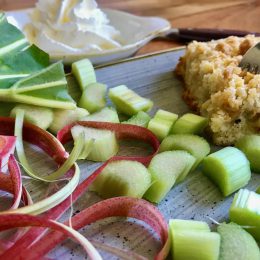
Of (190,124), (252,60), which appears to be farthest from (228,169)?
(252,60)

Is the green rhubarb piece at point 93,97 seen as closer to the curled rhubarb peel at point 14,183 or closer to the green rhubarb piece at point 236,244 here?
the curled rhubarb peel at point 14,183

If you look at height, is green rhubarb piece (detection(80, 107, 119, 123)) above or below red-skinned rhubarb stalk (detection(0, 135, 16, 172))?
below

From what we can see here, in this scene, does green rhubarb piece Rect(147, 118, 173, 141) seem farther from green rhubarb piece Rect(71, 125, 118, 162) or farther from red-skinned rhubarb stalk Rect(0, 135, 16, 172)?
red-skinned rhubarb stalk Rect(0, 135, 16, 172)

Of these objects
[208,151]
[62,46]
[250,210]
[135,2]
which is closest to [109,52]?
[62,46]

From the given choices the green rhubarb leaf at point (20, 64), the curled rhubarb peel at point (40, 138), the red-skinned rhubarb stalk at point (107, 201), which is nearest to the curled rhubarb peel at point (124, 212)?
the red-skinned rhubarb stalk at point (107, 201)

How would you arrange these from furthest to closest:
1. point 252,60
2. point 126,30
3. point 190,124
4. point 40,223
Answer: point 126,30
point 252,60
point 190,124
point 40,223

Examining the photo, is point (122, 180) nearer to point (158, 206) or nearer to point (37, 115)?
point (158, 206)

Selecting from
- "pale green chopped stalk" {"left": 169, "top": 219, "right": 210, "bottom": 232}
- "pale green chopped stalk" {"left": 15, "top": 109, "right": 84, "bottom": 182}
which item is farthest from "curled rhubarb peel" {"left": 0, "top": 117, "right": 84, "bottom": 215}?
"pale green chopped stalk" {"left": 169, "top": 219, "right": 210, "bottom": 232}
